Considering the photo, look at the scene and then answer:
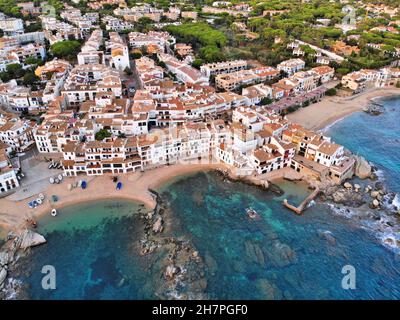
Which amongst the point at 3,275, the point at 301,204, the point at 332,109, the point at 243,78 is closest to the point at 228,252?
the point at 301,204

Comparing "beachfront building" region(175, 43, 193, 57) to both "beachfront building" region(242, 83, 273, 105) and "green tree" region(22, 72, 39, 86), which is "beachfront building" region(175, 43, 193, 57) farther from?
"green tree" region(22, 72, 39, 86)

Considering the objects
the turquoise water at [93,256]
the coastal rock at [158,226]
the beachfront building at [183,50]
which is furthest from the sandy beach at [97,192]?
the beachfront building at [183,50]

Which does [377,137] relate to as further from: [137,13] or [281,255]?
[137,13]

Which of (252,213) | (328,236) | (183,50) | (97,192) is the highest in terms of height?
(183,50)

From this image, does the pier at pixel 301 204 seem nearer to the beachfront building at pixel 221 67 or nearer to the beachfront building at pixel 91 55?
the beachfront building at pixel 221 67

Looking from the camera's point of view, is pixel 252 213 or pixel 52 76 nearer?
pixel 252 213

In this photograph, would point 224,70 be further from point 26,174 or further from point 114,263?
point 114,263
